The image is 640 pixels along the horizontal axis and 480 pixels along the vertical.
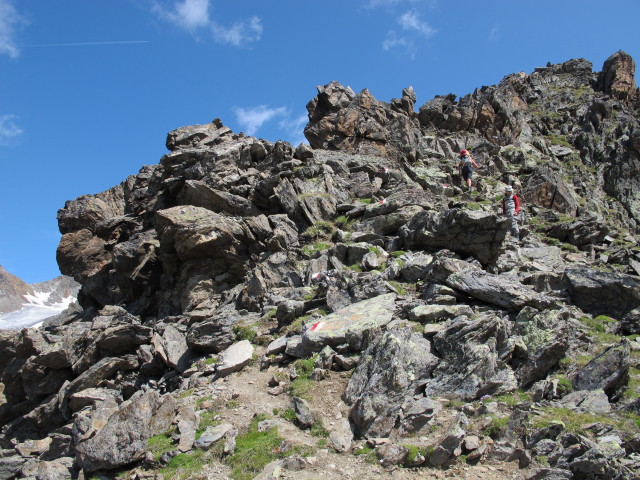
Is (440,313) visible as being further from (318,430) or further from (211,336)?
(211,336)

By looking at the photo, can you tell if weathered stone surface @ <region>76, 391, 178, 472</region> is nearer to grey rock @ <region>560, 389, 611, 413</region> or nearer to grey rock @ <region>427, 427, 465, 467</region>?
grey rock @ <region>427, 427, 465, 467</region>

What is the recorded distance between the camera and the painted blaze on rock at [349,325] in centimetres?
1465

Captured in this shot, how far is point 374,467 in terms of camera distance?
962 centimetres

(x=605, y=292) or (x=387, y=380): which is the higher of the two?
(x=605, y=292)

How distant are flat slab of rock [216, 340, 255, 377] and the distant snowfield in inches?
3179

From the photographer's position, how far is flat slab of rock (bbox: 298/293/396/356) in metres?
14.6

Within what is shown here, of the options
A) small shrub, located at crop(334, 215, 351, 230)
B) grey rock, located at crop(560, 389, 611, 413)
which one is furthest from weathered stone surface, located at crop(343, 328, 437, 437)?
small shrub, located at crop(334, 215, 351, 230)

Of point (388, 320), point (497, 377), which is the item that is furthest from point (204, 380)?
point (497, 377)

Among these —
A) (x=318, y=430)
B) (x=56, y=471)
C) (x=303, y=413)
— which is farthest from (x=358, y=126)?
(x=56, y=471)

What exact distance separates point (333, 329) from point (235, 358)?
11.7 feet

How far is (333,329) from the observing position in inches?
607

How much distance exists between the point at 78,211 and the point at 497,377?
38.2 meters

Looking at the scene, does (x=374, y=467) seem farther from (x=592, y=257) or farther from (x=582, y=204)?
(x=582, y=204)

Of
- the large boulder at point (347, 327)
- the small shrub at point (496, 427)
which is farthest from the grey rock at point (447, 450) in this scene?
the large boulder at point (347, 327)
